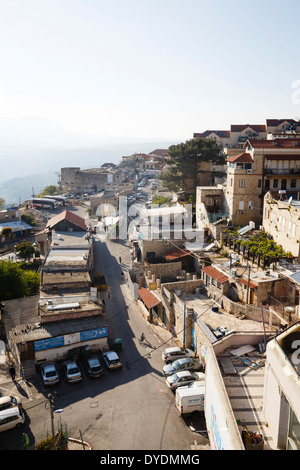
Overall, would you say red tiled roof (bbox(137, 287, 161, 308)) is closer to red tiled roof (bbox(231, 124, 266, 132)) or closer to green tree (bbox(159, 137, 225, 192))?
green tree (bbox(159, 137, 225, 192))

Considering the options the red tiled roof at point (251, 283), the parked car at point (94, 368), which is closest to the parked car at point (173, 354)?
the parked car at point (94, 368)

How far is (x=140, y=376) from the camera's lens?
22.0 m

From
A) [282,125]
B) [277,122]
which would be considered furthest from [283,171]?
[277,122]

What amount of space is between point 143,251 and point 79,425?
22.3 m

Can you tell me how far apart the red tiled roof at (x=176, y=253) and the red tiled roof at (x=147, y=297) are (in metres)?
5.12

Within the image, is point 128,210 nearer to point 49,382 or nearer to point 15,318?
point 15,318

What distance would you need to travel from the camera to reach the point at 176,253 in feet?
123

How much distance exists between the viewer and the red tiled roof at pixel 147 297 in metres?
29.3

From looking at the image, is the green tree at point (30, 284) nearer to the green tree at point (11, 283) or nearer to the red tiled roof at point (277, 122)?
the green tree at point (11, 283)

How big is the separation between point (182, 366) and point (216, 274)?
31.9ft

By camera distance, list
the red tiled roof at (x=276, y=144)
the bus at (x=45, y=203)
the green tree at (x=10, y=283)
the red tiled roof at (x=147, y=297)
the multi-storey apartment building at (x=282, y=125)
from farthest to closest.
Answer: the bus at (x=45, y=203), the multi-storey apartment building at (x=282, y=125), the red tiled roof at (x=276, y=144), the green tree at (x=10, y=283), the red tiled roof at (x=147, y=297)

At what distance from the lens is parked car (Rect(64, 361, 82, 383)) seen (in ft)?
70.1

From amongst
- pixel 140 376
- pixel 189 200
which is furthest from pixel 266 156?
pixel 140 376
